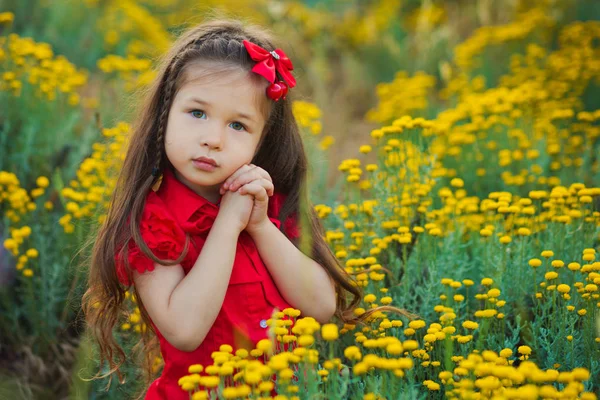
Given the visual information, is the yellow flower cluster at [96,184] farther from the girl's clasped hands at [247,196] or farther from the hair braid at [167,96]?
the girl's clasped hands at [247,196]

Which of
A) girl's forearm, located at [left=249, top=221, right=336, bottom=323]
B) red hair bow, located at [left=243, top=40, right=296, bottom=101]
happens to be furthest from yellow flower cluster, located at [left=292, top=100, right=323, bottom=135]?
girl's forearm, located at [left=249, top=221, right=336, bottom=323]

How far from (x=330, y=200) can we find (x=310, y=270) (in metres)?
1.60

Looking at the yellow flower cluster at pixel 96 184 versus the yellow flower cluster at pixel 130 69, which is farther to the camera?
the yellow flower cluster at pixel 130 69

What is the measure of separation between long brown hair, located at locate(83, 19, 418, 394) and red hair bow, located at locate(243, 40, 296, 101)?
4 cm

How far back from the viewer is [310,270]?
2.29 meters

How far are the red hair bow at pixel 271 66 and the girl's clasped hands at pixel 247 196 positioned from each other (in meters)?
0.25

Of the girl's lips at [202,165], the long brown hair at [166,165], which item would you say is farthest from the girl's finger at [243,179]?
the long brown hair at [166,165]

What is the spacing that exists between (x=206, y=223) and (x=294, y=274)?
1.04 ft

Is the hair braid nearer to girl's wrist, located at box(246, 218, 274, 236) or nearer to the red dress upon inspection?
the red dress

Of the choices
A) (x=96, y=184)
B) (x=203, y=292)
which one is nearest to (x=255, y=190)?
(x=203, y=292)

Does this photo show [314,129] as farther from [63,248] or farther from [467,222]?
[63,248]

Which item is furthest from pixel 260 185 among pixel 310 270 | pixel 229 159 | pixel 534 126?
pixel 534 126

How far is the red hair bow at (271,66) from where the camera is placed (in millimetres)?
2172

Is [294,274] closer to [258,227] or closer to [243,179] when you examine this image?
[258,227]
